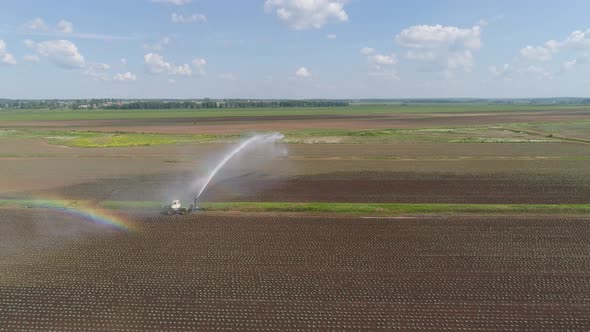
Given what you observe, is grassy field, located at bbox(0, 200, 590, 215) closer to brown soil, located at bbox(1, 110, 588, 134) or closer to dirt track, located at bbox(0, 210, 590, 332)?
dirt track, located at bbox(0, 210, 590, 332)

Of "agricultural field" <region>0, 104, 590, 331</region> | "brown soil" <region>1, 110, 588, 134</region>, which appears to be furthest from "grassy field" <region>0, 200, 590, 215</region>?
"brown soil" <region>1, 110, 588, 134</region>

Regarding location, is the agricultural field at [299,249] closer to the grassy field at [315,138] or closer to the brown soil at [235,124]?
the grassy field at [315,138]

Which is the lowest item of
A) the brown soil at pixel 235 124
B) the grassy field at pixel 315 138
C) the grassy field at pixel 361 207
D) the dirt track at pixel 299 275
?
the dirt track at pixel 299 275

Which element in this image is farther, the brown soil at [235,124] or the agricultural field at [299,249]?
the brown soil at [235,124]

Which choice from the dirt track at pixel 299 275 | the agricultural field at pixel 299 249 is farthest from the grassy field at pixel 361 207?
the dirt track at pixel 299 275

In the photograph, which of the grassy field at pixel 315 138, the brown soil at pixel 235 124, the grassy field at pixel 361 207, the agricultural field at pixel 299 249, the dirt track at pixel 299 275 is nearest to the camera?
the dirt track at pixel 299 275

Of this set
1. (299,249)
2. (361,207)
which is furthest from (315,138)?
(299,249)

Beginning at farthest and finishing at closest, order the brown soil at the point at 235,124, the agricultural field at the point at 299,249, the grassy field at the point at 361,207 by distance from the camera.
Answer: the brown soil at the point at 235,124
the grassy field at the point at 361,207
the agricultural field at the point at 299,249
